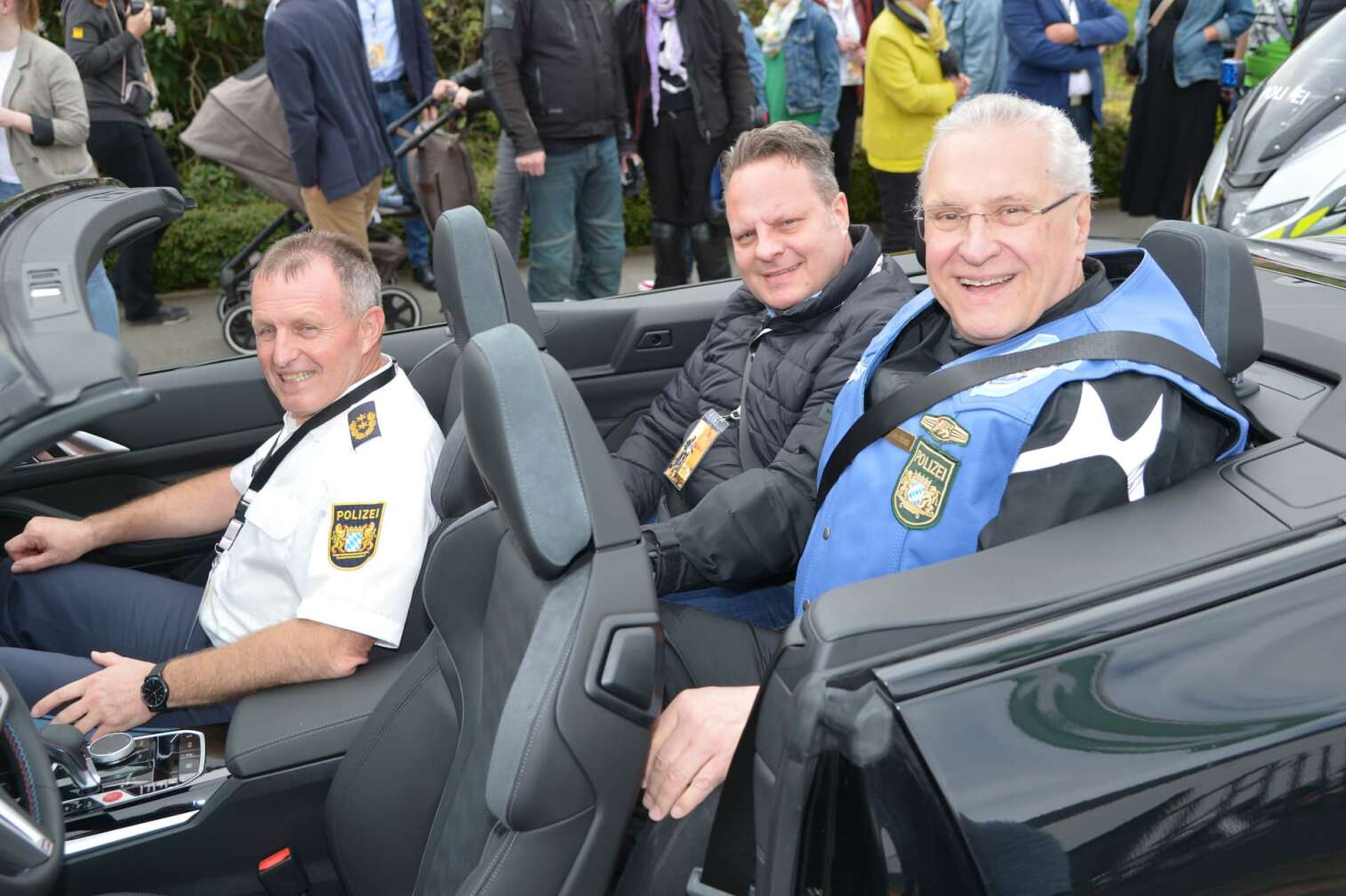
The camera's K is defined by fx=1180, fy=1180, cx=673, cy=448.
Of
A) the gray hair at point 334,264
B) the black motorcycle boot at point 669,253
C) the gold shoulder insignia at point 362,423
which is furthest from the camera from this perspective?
the black motorcycle boot at point 669,253

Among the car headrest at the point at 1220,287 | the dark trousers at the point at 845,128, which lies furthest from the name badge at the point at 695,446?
the dark trousers at the point at 845,128

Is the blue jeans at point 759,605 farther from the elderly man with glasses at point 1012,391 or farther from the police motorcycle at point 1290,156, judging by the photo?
the police motorcycle at point 1290,156

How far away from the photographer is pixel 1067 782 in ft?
3.65

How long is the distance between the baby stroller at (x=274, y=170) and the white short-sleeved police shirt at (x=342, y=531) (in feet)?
7.70

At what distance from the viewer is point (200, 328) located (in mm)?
5844

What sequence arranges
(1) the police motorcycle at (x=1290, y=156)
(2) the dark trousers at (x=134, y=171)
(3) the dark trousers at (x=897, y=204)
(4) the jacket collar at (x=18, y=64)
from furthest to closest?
(3) the dark trousers at (x=897, y=204), (2) the dark trousers at (x=134, y=171), (4) the jacket collar at (x=18, y=64), (1) the police motorcycle at (x=1290, y=156)

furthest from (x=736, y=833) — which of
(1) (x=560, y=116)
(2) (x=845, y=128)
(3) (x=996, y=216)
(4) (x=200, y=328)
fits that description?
(2) (x=845, y=128)

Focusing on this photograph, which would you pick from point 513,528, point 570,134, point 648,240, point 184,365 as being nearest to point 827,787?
point 513,528

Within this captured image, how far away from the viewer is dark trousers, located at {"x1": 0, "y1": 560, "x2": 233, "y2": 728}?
247 cm

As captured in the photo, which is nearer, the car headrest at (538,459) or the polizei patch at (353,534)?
the car headrest at (538,459)

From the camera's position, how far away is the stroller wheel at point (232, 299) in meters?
5.32

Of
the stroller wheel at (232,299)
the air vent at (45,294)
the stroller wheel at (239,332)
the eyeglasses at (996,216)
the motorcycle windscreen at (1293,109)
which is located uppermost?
the air vent at (45,294)

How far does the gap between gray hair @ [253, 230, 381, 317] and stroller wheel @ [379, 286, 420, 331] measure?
2778 millimetres

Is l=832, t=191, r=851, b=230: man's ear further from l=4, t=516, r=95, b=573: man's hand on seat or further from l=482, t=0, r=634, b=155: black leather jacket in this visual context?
l=482, t=0, r=634, b=155: black leather jacket
